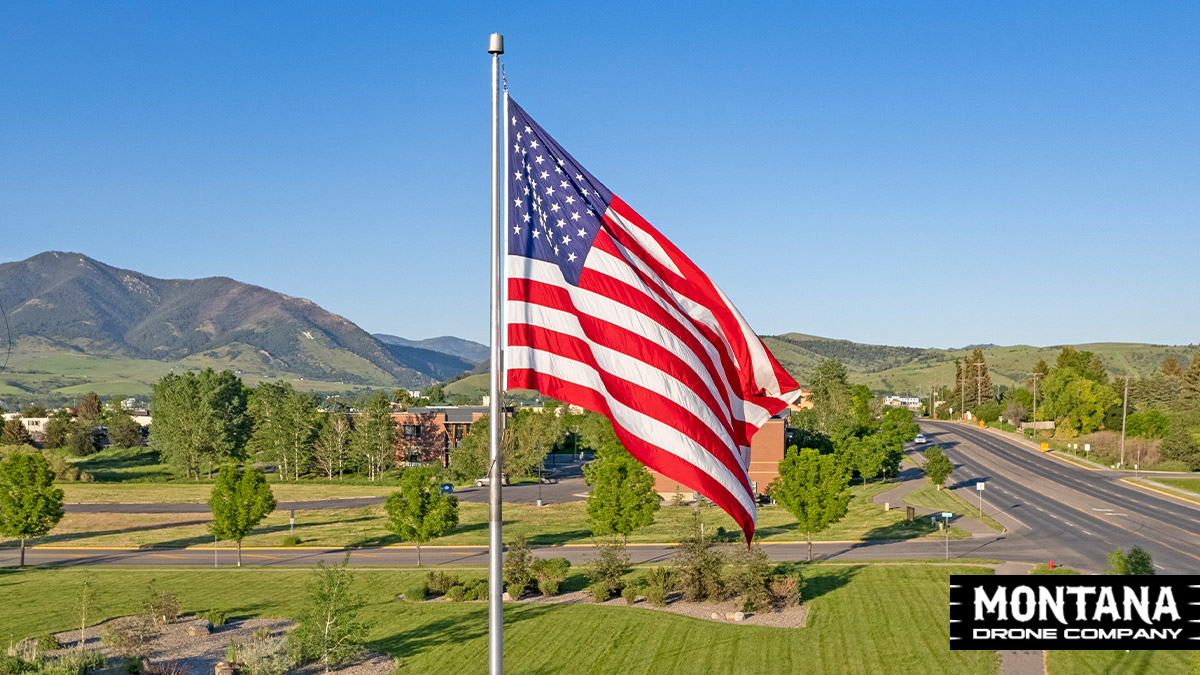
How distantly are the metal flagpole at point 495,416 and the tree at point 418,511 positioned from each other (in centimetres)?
4023

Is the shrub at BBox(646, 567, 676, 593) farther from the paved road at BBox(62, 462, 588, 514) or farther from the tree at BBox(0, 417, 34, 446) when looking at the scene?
the tree at BBox(0, 417, 34, 446)

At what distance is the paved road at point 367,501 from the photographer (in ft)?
254

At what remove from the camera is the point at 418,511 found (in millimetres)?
49188

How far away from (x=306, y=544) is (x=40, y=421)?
133328mm

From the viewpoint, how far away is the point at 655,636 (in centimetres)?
3262

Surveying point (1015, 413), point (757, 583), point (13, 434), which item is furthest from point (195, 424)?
A: point (1015, 413)

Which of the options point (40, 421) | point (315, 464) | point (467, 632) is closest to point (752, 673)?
point (467, 632)

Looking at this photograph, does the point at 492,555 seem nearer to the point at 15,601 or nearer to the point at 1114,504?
Result: the point at 15,601

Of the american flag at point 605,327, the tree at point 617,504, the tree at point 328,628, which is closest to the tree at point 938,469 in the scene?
the tree at point 617,504

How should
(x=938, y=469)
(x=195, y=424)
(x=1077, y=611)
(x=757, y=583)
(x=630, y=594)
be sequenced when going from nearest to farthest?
(x=1077, y=611) → (x=757, y=583) → (x=630, y=594) → (x=938, y=469) → (x=195, y=424)

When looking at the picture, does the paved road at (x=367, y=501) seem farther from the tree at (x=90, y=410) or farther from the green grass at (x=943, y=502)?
the tree at (x=90, y=410)

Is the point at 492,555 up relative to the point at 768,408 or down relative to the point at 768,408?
down

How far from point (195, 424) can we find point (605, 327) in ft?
357

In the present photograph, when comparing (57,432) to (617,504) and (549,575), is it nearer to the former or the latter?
(617,504)
